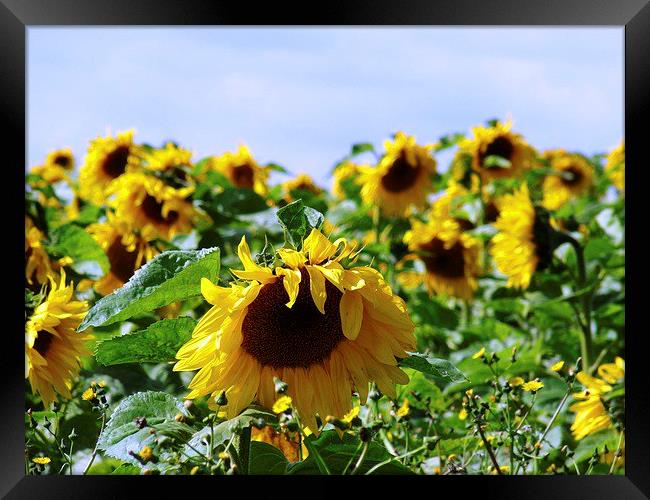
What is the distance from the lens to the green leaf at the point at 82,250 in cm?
188

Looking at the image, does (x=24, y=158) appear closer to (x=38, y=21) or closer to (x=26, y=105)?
(x=26, y=105)

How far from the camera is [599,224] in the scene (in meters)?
2.59

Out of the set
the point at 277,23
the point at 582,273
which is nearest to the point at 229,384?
the point at 277,23

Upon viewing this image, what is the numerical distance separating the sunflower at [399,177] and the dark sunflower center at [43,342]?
1705 millimetres

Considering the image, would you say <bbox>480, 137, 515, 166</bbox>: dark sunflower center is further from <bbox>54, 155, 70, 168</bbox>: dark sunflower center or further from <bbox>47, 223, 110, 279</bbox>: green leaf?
<bbox>54, 155, 70, 168</bbox>: dark sunflower center

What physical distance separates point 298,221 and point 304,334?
0.13 metres

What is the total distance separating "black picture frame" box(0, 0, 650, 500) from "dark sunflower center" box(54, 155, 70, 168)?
418 centimetres

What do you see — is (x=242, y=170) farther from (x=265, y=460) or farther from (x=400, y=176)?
(x=265, y=460)

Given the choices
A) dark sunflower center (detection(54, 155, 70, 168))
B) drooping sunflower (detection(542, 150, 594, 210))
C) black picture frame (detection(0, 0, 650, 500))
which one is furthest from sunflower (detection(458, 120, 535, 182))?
dark sunflower center (detection(54, 155, 70, 168))

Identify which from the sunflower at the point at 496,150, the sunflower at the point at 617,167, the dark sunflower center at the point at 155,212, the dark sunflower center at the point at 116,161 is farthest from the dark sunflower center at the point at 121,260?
the sunflower at the point at 617,167

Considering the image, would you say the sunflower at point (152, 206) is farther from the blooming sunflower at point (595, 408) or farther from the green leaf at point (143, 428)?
the green leaf at point (143, 428)

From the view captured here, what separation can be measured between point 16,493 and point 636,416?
78 cm

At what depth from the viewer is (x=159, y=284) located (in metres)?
0.99

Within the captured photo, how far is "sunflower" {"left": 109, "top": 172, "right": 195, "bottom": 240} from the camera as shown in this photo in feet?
7.63
